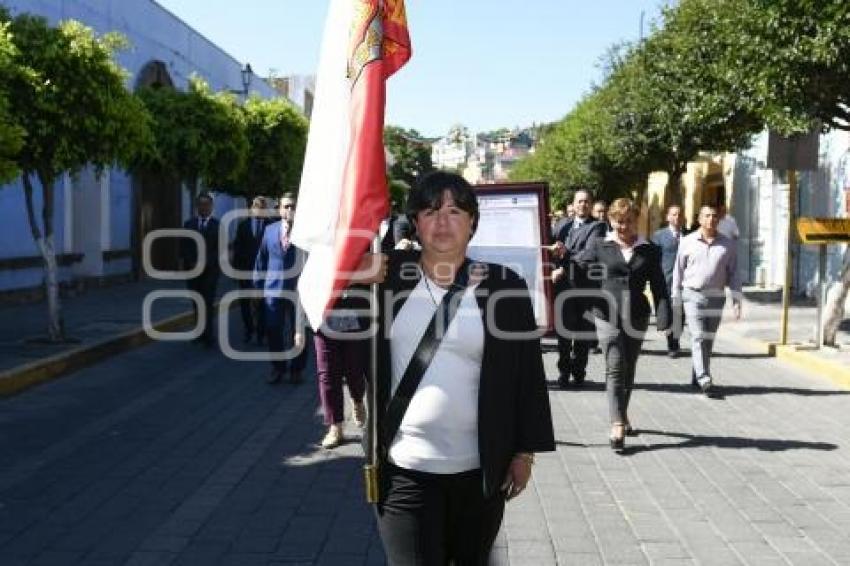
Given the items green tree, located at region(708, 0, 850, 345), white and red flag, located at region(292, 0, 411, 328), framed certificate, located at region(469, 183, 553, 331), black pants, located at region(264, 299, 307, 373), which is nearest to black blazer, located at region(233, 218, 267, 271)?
black pants, located at region(264, 299, 307, 373)

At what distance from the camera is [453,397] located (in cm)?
345

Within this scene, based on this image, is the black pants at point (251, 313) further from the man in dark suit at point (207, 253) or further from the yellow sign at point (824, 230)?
the yellow sign at point (824, 230)

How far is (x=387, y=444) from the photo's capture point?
11.4ft

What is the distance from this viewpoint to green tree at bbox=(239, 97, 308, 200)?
29781mm

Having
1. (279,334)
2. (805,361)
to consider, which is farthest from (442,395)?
(805,361)

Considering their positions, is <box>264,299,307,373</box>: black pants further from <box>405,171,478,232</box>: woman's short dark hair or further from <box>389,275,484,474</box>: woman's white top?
<box>389,275,484,474</box>: woman's white top

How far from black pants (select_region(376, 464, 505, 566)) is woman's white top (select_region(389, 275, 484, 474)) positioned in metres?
0.04

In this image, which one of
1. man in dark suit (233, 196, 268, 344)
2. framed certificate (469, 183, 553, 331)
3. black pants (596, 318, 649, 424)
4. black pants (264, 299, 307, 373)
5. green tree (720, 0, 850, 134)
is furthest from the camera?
man in dark suit (233, 196, 268, 344)

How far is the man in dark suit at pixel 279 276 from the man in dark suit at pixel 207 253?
3.13 meters

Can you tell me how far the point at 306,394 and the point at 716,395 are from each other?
152 inches

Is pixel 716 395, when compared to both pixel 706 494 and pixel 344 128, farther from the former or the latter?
pixel 344 128

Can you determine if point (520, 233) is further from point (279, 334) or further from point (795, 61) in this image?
point (795, 61)

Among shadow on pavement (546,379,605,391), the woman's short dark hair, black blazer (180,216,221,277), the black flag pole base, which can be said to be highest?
the woman's short dark hair

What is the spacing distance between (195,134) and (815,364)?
528 inches
